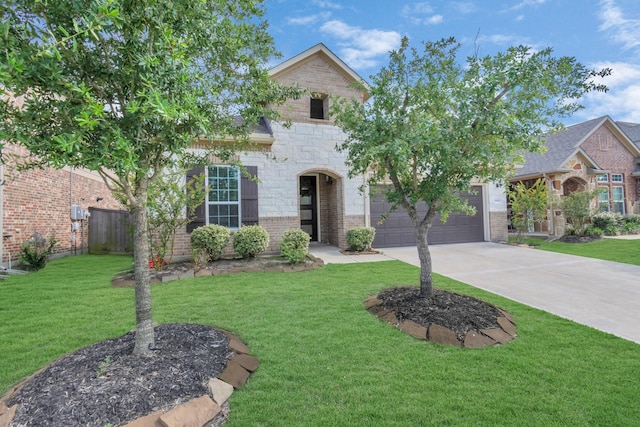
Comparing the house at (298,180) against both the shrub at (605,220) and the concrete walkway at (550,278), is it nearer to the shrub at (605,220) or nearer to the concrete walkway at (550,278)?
the concrete walkway at (550,278)

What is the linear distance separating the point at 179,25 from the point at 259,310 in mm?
3713

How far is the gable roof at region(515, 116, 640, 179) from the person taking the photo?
14.1 m

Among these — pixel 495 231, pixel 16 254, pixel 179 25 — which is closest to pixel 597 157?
pixel 495 231

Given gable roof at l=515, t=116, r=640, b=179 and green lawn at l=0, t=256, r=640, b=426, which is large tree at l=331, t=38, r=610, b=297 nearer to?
green lawn at l=0, t=256, r=640, b=426

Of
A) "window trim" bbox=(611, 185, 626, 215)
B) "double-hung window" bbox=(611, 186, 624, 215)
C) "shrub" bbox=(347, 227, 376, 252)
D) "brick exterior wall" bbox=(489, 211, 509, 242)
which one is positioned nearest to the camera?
"shrub" bbox=(347, 227, 376, 252)

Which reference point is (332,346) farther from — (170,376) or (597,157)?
(597,157)

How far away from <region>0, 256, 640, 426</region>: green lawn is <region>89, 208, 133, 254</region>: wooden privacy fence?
568cm

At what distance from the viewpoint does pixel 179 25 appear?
8.87 feet

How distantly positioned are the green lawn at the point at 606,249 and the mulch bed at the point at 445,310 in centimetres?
657

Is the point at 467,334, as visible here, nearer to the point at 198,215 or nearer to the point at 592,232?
the point at 198,215

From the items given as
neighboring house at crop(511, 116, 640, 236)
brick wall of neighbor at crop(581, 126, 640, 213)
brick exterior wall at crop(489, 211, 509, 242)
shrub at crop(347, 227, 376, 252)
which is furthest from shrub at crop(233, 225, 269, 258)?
A: brick wall of neighbor at crop(581, 126, 640, 213)

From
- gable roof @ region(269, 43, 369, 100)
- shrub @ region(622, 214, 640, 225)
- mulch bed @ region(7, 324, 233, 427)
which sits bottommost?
mulch bed @ region(7, 324, 233, 427)

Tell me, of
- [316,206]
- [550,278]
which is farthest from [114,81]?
[316,206]

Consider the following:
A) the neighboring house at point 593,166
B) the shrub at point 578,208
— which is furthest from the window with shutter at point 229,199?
the neighboring house at point 593,166
